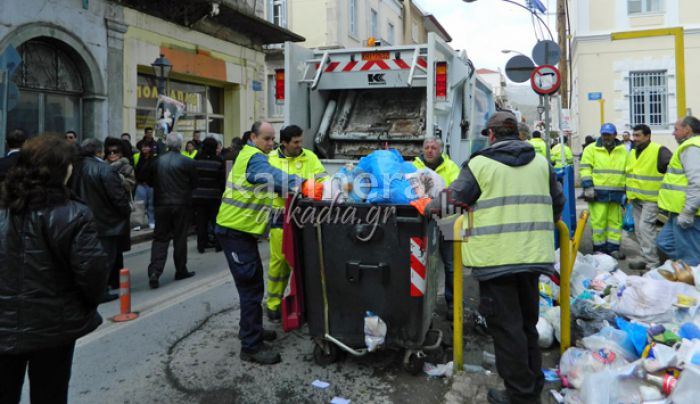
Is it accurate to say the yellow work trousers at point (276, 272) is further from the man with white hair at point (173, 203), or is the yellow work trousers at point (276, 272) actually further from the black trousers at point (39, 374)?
the black trousers at point (39, 374)

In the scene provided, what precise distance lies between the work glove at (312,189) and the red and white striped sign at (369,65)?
9.66 ft

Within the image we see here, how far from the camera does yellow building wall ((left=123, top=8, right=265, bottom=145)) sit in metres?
11.8

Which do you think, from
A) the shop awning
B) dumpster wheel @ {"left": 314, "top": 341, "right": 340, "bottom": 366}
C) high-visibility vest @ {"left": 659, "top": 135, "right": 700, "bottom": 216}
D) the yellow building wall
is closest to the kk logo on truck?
high-visibility vest @ {"left": 659, "top": 135, "right": 700, "bottom": 216}

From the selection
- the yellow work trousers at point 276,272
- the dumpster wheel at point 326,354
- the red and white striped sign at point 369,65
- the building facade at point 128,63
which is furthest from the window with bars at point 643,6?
the dumpster wheel at point 326,354

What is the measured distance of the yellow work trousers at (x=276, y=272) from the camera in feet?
14.6

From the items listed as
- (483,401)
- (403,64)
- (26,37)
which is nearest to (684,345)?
(483,401)

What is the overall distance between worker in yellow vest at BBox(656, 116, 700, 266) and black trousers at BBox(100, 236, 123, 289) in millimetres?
5254

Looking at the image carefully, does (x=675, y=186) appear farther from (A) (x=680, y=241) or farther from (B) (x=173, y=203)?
(B) (x=173, y=203)

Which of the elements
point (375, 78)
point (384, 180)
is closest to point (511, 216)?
point (384, 180)

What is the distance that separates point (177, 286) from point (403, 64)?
3.47 m

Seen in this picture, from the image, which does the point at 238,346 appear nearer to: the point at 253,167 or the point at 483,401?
the point at 253,167

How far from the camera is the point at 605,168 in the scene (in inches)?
256

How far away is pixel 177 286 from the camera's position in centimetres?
592

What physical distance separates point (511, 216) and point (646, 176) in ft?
12.9
